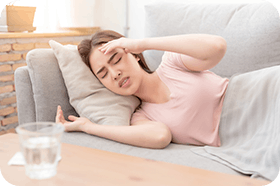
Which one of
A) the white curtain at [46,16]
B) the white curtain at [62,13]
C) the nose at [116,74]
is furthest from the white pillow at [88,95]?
the white curtain at [46,16]

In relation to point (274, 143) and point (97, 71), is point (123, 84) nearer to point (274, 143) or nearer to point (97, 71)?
point (97, 71)

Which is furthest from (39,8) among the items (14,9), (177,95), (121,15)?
(177,95)

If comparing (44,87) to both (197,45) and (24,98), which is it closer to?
(24,98)

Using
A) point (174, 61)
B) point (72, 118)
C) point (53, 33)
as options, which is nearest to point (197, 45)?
point (174, 61)

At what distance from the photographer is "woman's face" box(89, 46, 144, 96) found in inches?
52.7

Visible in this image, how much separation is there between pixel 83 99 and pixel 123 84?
0.23 m

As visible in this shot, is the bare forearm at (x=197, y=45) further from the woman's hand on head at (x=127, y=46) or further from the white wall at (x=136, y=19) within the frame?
the white wall at (x=136, y=19)

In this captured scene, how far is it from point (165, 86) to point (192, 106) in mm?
194

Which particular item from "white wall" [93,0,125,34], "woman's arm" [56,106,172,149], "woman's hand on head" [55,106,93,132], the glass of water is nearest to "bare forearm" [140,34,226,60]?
"woman's arm" [56,106,172,149]

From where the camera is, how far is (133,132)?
3.98 ft

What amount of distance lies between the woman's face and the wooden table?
0.61m

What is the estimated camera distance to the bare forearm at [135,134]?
1.18 metres

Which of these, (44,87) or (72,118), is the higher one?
(44,87)

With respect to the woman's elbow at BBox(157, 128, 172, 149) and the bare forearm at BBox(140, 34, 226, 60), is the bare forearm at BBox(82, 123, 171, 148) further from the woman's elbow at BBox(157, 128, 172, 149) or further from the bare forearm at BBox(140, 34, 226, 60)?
the bare forearm at BBox(140, 34, 226, 60)
